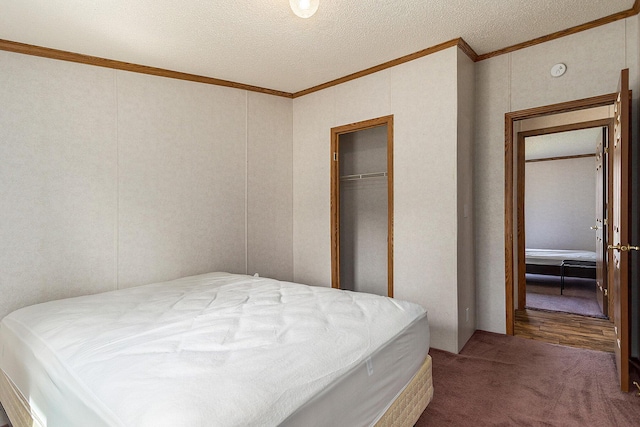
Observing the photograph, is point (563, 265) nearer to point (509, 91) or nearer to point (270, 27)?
point (509, 91)

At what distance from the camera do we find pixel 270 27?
2.51 m

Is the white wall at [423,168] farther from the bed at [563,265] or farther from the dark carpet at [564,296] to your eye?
the bed at [563,265]

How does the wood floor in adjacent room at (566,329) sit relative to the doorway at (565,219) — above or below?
below

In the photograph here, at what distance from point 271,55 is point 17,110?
6.52ft

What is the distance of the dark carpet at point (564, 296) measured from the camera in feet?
13.4

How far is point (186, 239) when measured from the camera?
321cm

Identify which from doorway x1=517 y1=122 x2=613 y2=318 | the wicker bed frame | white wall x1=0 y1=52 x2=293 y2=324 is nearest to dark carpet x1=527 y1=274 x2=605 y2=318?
doorway x1=517 y1=122 x2=613 y2=318

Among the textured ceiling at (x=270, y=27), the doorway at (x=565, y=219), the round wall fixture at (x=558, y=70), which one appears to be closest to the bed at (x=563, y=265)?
the doorway at (x=565, y=219)

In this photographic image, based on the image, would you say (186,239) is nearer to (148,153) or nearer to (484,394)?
(148,153)

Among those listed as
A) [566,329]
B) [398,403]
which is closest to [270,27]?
[398,403]

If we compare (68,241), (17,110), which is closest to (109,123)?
(17,110)

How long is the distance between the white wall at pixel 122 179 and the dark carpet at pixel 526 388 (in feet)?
7.48

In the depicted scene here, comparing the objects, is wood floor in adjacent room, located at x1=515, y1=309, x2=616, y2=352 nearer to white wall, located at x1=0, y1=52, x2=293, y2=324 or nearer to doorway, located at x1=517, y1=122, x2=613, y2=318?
doorway, located at x1=517, y1=122, x2=613, y2=318

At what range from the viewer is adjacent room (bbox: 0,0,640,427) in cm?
139
